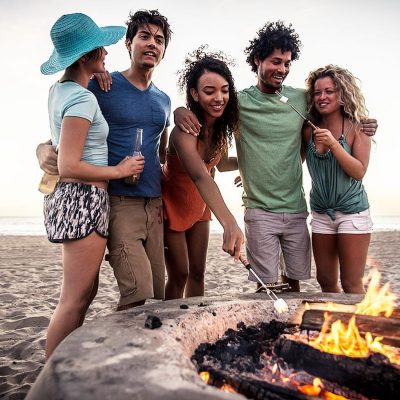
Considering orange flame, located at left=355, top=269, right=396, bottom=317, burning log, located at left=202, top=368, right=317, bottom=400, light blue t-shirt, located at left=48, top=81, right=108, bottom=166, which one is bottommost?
burning log, located at left=202, top=368, right=317, bottom=400

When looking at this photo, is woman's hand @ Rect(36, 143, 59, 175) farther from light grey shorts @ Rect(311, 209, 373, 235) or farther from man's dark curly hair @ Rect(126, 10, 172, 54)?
light grey shorts @ Rect(311, 209, 373, 235)

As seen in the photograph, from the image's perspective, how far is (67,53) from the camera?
2480 millimetres

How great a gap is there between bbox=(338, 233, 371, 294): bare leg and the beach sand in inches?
52.9

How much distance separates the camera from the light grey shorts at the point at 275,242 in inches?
137

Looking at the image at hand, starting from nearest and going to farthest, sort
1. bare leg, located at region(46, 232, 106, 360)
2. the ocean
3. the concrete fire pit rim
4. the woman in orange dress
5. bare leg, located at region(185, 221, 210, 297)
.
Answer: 1. the concrete fire pit rim
2. bare leg, located at region(46, 232, 106, 360)
3. the woman in orange dress
4. bare leg, located at region(185, 221, 210, 297)
5. the ocean

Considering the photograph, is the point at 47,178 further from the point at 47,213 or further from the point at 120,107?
the point at 120,107

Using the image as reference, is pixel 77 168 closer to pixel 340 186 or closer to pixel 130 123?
pixel 130 123

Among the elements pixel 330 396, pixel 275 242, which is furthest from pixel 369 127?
pixel 330 396

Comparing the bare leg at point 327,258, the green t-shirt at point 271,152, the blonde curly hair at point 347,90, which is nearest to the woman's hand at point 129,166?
the green t-shirt at point 271,152

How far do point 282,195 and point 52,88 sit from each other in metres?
2.06

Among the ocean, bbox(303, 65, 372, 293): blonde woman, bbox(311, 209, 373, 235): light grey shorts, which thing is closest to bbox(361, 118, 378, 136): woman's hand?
bbox(303, 65, 372, 293): blonde woman

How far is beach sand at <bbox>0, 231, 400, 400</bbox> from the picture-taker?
11.2 feet

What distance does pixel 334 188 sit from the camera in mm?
3350

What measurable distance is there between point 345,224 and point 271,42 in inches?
68.5
